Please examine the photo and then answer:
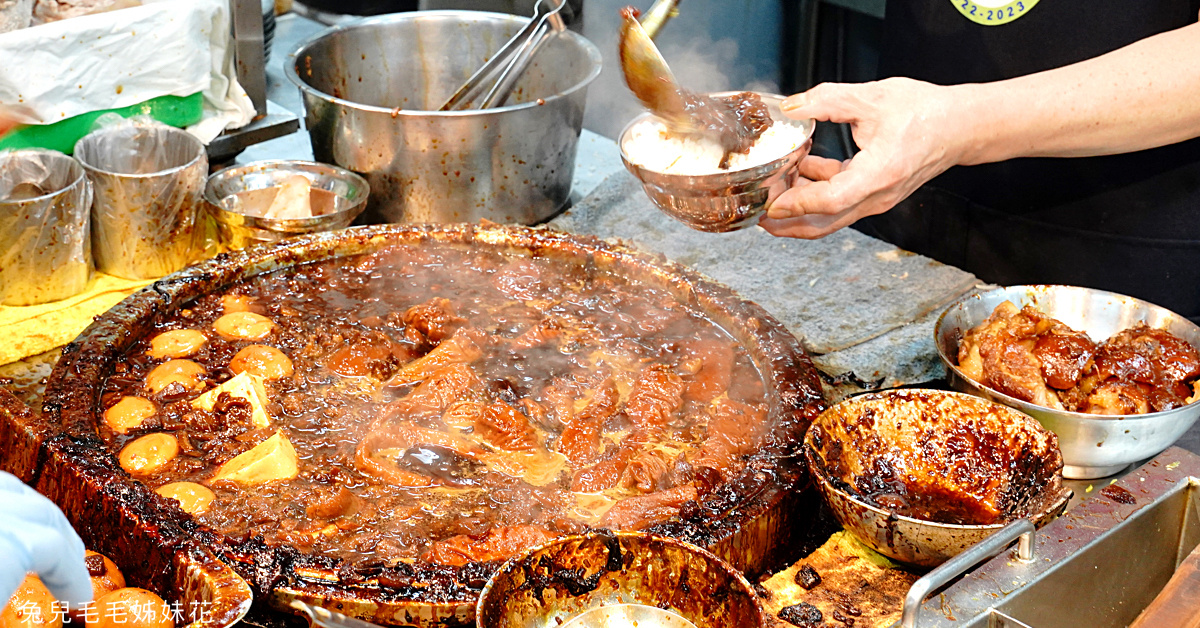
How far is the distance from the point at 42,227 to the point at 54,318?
0.32m

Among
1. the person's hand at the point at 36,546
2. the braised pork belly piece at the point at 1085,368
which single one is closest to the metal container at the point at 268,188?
the person's hand at the point at 36,546

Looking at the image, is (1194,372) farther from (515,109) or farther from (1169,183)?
(515,109)

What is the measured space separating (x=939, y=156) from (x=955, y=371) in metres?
0.58

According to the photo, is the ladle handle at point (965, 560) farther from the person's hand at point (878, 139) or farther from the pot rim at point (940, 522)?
the person's hand at point (878, 139)

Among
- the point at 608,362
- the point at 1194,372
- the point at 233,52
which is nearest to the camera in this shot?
the point at 1194,372

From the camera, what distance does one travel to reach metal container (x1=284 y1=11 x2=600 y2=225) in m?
3.54

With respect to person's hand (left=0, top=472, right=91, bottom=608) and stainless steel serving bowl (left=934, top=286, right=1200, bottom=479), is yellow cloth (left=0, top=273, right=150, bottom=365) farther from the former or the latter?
stainless steel serving bowl (left=934, top=286, right=1200, bottom=479)

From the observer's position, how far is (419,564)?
1.99m

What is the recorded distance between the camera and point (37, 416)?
237 centimetres

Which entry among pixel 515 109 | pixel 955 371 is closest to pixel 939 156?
pixel 955 371

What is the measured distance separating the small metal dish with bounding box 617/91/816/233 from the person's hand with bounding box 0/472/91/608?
1.52 metres

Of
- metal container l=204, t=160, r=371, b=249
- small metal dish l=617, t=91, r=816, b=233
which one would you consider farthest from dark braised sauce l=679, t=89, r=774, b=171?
metal container l=204, t=160, r=371, b=249

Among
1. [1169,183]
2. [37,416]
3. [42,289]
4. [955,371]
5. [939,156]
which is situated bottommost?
[42,289]

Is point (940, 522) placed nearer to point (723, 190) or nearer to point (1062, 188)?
point (723, 190)
